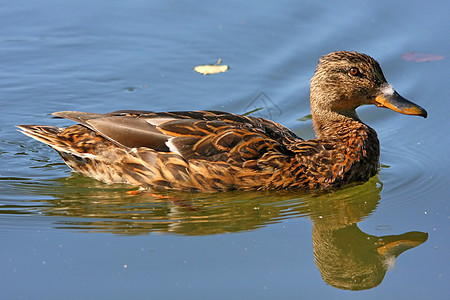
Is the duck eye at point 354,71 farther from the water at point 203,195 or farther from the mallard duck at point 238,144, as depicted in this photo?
the water at point 203,195

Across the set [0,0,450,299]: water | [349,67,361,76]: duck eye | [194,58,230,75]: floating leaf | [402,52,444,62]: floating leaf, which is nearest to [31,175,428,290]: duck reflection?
[0,0,450,299]: water

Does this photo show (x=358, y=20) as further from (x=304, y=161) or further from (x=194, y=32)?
(x=304, y=161)

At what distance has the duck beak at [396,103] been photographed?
8641 mm

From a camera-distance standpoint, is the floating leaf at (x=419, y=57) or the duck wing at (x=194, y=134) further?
the floating leaf at (x=419, y=57)

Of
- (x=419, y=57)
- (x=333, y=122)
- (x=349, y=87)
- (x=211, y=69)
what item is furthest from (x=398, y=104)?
(x=211, y=69)

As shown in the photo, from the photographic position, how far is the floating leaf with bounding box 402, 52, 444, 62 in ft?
37.9

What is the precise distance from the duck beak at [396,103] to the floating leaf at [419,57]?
9.53 feet

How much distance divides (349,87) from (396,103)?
57 centimetres

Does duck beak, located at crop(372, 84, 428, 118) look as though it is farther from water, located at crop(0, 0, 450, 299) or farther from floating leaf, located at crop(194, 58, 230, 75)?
floating leaf, located at crop(194, 58, 230, 75)

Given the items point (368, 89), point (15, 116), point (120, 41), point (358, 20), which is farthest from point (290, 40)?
point (15, 116)

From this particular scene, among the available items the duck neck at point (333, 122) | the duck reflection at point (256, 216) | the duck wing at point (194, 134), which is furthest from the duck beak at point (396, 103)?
the duck wing at point (194, 134)

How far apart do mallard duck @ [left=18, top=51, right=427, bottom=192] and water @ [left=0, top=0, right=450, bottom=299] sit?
0.72ft

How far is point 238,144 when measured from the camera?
838cm

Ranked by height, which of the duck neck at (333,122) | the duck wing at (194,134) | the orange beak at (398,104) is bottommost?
the duck wing at (194,134)
